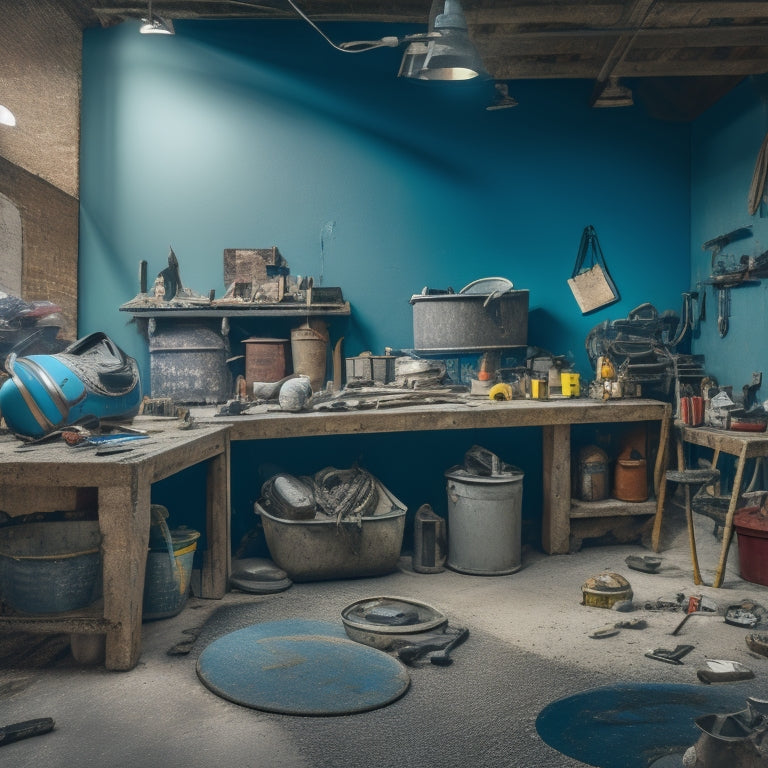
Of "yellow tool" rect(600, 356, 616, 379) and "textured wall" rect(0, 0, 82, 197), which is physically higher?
"textured wall" rect(0, 0, 82, 197)

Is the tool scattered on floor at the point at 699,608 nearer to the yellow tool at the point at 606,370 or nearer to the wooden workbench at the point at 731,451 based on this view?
the wooden workbench at the point at 731,451

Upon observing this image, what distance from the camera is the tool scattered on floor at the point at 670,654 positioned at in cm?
332

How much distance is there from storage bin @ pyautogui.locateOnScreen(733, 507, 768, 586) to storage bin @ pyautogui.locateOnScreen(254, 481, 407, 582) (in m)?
2.07

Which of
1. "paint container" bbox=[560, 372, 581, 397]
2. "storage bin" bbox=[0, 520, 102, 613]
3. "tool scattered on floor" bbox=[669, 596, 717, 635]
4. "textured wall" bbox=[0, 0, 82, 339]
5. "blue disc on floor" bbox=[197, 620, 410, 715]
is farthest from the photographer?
"textured wall" bbox=[0, 0, 82, 339]

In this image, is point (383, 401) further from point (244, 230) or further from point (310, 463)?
point (244, 230)

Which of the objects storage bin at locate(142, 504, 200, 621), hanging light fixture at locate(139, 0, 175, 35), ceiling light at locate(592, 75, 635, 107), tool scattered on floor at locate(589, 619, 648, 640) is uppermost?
hanging light fixture at locate(139, 0, 175, 35)

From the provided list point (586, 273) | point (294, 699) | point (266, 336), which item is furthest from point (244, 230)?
point (294, 699)

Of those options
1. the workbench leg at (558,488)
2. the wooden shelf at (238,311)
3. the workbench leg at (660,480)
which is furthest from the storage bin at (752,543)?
the wooden shelf at (238,311)

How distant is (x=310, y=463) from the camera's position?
5.69 meters

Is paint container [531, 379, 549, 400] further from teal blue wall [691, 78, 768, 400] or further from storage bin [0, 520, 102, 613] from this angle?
storage bin [0, 520, 102, 613]

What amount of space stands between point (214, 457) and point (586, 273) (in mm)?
3504

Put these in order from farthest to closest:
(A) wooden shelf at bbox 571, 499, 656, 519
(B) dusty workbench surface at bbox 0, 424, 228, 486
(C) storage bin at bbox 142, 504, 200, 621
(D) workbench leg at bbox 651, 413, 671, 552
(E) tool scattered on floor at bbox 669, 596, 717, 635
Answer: (A) wooden shelf at bbox 571, 499, 656, 519 → (D) workbench leg at bbox 651, 413, 671, 552 → (E) tool scattered on floor at bbox 669, 596, 717, 635 → (C) storage bin at bbox 142, 504, 200, 621 → (B) dusty workbench surface at bbox 0, 424, 228, 486

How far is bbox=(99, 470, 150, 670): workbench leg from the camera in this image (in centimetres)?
307

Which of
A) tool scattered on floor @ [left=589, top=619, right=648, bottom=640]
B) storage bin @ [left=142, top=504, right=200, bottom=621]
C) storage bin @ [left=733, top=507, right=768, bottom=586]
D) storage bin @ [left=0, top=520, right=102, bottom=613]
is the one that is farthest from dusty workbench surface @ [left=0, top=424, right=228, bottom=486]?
storage bin @ [left=733, top=507, right=768, bottom=586]
